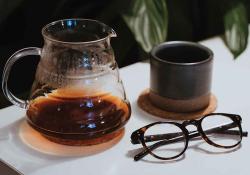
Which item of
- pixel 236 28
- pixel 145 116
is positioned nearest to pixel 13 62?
pixel 145 116

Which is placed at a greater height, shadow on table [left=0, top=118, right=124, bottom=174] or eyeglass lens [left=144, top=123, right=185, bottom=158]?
shadow on table [left=0, top=118, right=124, bottom=174]

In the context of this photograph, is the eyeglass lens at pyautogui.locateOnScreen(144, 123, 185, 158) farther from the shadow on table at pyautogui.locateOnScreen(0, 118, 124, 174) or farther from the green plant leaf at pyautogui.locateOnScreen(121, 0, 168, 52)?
the green plant leaf at pyautogui.locateOnScreen(121, 0, 168, 52)

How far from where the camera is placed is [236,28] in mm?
906

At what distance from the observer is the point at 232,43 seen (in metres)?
0.89

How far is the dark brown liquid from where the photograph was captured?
0.50 meters

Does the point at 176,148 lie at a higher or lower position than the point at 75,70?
lower

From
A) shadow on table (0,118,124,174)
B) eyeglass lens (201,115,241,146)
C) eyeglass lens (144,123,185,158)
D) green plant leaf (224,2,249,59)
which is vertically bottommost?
eyeglass lens (201,115,241,146)

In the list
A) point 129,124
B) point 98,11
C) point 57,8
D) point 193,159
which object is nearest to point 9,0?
point 57,8

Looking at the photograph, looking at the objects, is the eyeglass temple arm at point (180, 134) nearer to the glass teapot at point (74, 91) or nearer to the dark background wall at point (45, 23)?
the glass teapot at point (74, 91)

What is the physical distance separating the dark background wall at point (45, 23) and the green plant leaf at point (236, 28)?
27 millimetres

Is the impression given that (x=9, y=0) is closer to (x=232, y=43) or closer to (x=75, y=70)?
(x=75, y=70)

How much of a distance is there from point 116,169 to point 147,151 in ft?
0.17

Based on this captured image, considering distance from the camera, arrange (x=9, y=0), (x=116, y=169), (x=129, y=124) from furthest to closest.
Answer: (x=9, y=0) → (x=129, y=124) → (x=116, y=169)

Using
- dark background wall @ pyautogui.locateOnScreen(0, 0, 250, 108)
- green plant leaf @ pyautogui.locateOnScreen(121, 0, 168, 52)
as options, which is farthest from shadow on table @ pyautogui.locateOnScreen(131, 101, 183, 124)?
dark background wall @ pyautogui.locateOnScreen(0, 0, 250, 108)
